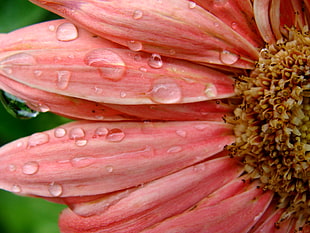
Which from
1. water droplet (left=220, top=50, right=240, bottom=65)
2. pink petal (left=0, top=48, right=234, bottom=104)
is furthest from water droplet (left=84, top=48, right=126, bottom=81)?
water droplet (left=220, top=50, right=240, bottom=65)

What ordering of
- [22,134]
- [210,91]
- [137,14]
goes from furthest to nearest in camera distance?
1. [22,134]
2. [210,91]
3. [137,14]

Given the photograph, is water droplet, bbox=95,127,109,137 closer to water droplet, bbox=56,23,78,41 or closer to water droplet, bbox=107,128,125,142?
water droplet, bbox=107,128,125,142

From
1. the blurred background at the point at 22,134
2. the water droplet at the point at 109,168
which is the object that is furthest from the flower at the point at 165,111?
the blurred background at the point at 22,134

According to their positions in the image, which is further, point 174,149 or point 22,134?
point 22,134

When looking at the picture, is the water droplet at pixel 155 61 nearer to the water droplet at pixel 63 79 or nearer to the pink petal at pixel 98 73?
the pink petal at pixel 98 73

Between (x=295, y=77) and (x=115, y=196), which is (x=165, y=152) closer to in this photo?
(x=115, y=196)

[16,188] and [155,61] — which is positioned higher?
[155,61]

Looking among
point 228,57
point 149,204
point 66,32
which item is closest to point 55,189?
point 149,204

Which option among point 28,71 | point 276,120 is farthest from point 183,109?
point 28,71

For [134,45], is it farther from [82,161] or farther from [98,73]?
[82,161]
